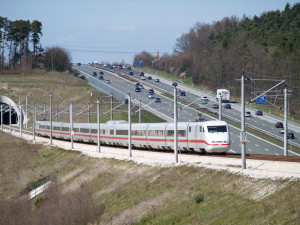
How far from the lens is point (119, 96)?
10525 centimetres

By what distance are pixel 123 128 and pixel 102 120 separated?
39.7m

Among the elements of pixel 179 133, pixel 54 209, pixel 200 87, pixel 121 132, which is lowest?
pixel 54 209

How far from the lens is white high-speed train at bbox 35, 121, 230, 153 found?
4228 centimetres

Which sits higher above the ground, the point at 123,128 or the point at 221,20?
the point at 221,20

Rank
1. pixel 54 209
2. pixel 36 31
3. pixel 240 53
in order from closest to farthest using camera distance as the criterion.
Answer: pixel 54 209 → pixel 240 53 → pixel 36 31

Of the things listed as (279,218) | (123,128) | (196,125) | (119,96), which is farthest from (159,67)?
(279,218)

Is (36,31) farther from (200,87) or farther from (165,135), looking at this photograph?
(165,135)

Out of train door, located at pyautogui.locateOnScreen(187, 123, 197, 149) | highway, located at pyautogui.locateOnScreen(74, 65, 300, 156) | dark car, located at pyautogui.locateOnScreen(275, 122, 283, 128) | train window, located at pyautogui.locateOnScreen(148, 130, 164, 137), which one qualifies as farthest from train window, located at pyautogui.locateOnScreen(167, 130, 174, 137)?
dark car, located at pyautogui.locateOnScreen(275, 122, 283, 128)

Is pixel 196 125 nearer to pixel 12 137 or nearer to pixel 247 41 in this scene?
pixel 12 137

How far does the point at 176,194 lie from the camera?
100ft

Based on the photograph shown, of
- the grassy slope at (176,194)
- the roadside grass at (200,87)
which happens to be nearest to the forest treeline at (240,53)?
the roadside grass at (200,87)

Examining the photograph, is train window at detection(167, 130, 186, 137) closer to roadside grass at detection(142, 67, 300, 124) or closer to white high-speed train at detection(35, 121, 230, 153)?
white high-speed train at detection(35, 121, 230, 153)

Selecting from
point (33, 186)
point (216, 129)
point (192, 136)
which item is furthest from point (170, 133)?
point (33, 186)

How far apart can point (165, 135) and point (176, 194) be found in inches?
736
